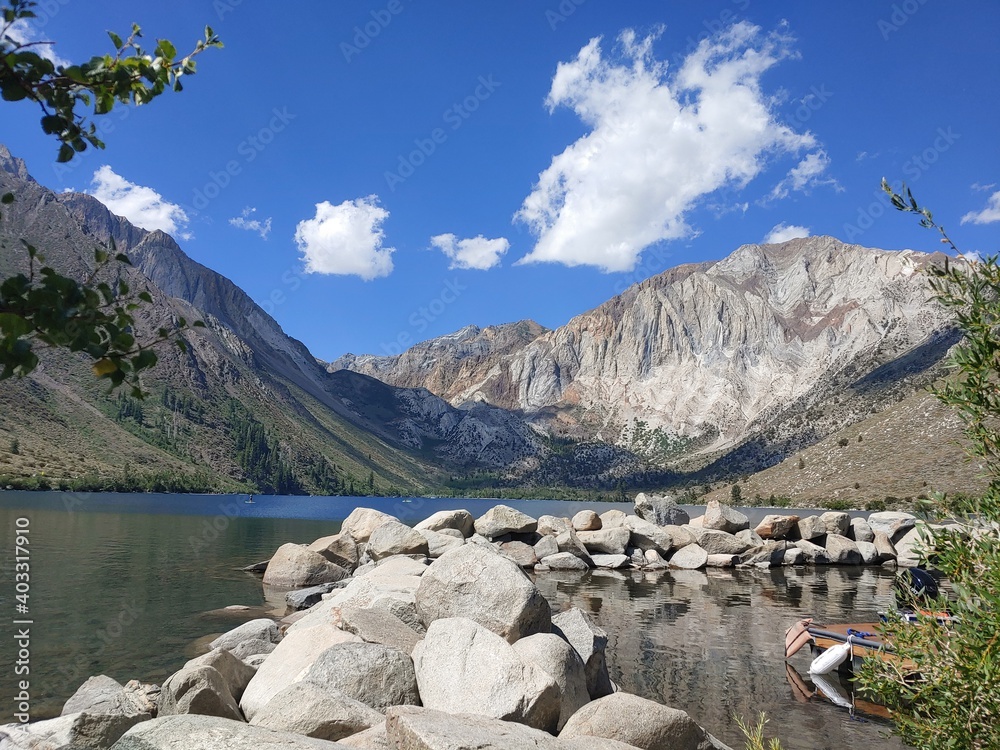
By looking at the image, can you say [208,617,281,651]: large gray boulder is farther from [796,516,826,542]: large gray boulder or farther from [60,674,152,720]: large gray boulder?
[796,516,826,542]: large gray boulder

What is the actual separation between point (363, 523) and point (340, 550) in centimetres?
442

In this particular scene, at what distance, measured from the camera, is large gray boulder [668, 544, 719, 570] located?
44906 mm

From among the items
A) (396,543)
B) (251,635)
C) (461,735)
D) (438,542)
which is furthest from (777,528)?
(461,735)

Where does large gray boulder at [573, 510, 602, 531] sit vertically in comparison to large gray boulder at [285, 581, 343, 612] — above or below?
above

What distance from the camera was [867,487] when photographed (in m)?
126

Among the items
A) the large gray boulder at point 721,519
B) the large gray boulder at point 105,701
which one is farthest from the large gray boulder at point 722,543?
the large gray boulder at point 105,701

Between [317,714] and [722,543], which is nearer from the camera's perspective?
[317,714]

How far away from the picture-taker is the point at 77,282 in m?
3.49

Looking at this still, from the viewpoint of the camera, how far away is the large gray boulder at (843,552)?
160 ft

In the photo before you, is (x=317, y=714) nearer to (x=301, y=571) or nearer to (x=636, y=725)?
(x=636, y=725)

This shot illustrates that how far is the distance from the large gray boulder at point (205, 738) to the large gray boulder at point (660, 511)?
51.0 m

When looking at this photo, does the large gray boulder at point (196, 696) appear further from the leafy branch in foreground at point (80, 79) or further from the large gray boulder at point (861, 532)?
the large gray boulder at point (861, 532)

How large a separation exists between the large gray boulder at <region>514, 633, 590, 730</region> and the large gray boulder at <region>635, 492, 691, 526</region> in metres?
44.5

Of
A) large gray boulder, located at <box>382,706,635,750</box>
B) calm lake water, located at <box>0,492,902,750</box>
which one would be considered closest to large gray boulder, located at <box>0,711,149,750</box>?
large gray boulder, located at <box>382,706,635,750</box>
